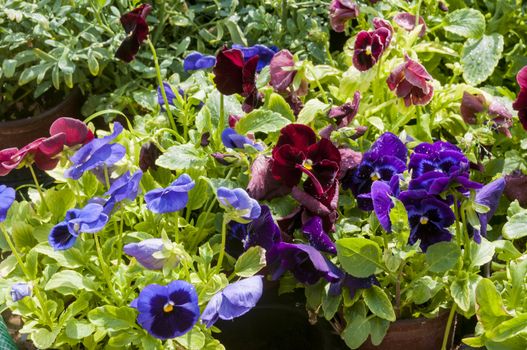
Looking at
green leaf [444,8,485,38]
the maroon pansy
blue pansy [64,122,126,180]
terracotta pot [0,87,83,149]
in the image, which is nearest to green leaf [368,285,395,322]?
blue pansy [64,122,126,180]

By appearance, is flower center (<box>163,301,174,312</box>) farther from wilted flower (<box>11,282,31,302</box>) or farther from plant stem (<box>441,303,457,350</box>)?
plant stem (<box>441,303,457,350</box>)

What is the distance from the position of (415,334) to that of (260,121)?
0.48 metres

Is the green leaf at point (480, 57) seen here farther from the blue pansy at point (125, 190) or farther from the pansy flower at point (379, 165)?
the blue pansy at point (125, 190)

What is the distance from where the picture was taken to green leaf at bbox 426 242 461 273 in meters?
1.33

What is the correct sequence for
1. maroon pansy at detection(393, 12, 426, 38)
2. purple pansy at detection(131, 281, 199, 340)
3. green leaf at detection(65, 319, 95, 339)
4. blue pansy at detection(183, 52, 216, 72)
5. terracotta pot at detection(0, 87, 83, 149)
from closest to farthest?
1. purple pansy at detection(131, 281, 199, 340)
2. green leaf at detection(65, 319, 95, 339)
3. blue pansy at detection(183, 52, 216, 72)
4. maroon pansy at detection(393, 12, 426, 38)
5. terracotta pot at detection(0, 87, 83, 149)

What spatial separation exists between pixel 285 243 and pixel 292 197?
14 centimetres

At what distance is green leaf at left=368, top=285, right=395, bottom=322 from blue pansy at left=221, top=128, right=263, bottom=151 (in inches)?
13.2

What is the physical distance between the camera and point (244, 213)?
4.05 feet

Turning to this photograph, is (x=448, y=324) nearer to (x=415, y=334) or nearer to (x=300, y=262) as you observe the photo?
(x=415, y=334)

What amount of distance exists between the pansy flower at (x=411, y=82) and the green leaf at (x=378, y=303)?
1.35 feet

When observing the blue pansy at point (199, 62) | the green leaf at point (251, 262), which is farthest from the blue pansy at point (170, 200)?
the blue pansy at point (199, 62)

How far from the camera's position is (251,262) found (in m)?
1.32

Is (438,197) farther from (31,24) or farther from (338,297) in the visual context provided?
(31,24)

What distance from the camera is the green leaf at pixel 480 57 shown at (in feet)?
6.36
